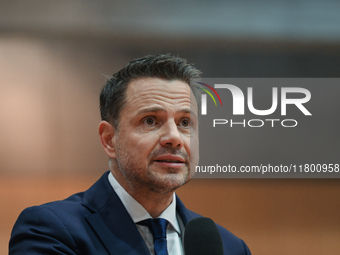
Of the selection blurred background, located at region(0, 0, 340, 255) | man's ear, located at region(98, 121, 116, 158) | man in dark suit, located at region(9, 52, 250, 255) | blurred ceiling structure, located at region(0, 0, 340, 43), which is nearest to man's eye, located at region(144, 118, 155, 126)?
man in dark suit, located at region(9, 52, 250, 255)

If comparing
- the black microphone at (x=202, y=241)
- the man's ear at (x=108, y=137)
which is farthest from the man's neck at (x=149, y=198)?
the black microphone at (x=202, y=241)

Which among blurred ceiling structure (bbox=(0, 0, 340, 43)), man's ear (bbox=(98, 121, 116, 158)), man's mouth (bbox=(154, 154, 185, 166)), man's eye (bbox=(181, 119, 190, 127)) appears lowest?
man's mouth (bbox=(154, 154, 185, 166))

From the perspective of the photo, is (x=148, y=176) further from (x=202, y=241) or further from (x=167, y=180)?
(x=202, y=241)

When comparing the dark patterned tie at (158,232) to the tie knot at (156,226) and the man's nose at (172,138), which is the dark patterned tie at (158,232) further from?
the man's nose at (172,138)

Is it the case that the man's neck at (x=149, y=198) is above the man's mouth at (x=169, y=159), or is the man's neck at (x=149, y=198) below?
below

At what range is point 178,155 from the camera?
1.85m

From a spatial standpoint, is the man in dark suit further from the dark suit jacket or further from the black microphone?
the black microphone

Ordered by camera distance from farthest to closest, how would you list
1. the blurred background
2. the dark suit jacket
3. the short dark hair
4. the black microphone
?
the blurred background → the short dark hair → the dark suit jacket → the black microphone

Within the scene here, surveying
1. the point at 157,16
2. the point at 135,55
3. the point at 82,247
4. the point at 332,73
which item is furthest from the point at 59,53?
the point at 332,73

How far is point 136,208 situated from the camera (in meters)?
1.91

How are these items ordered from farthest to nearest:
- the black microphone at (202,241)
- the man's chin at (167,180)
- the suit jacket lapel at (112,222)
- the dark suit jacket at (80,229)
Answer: the man's chin at (167,180)
the suit jacket lapel at (112,222)
the dark suit jacket at (80,229)
the black microphone at (202,241)

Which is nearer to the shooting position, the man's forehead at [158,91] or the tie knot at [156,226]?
the tie knot at [156,226]

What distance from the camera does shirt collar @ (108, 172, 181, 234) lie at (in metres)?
1.89

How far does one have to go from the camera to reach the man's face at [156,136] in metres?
1.84
